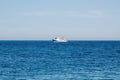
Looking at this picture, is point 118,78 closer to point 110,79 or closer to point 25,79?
point 110,79

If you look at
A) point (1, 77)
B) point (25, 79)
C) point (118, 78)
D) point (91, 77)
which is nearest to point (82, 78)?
point (91, 77)

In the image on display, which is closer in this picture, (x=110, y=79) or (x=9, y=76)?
(x=110, y=79)

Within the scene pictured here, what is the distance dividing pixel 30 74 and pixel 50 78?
4239 millimetres

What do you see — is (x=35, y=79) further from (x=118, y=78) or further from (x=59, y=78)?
(x=118, y=78)

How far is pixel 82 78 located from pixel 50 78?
3.26 m

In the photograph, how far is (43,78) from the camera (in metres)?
35.3

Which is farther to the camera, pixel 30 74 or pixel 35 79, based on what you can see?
pixel 30 74

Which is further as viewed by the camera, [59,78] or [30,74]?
[30,74]

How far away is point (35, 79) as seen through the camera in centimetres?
3481

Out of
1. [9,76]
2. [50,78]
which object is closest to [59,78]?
[50,78]

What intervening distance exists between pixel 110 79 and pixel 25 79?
855 cm

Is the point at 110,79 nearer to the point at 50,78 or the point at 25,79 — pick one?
the point at 50,78

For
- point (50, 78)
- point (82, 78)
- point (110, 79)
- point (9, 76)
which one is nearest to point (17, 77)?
point (9, 76)

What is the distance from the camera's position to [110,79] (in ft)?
113
